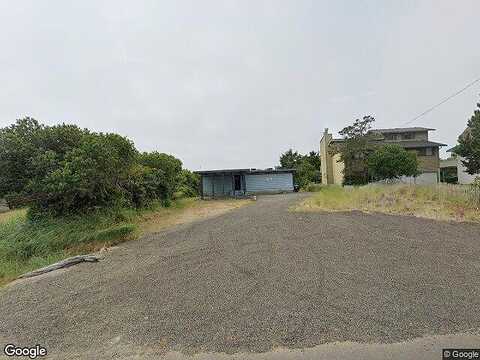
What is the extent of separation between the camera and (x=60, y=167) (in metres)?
10.7

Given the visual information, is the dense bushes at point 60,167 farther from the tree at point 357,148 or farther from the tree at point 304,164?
the tree at point 304,164

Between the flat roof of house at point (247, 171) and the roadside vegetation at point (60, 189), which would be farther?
the flat roof of house at point (247, 171)

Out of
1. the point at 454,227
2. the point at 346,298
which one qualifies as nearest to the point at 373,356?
the point at 346,298

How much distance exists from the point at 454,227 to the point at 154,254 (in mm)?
7818

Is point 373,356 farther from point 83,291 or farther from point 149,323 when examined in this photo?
point 83,291

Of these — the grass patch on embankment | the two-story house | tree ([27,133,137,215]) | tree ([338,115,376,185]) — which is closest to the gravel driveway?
the grass patch on embankment

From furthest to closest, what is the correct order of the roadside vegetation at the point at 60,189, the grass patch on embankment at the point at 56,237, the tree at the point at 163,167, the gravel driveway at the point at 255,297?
the tree at the point at 163,167, the roadside vegetation at the point at 60,189, the grass patch on embankment at the point at 56,237, the gravel driveway at the point at 255,297

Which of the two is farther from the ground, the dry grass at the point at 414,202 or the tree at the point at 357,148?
the tree at the point at 357,148

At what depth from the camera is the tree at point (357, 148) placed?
26797 millimetres

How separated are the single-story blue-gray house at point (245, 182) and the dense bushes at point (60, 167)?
612 inches

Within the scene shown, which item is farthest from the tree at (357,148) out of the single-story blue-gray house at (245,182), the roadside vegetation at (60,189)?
the roadside vegetation at (60,189)

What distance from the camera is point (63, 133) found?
38.3 feet

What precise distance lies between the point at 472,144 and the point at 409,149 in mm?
11222

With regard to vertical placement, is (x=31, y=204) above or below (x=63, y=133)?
below
